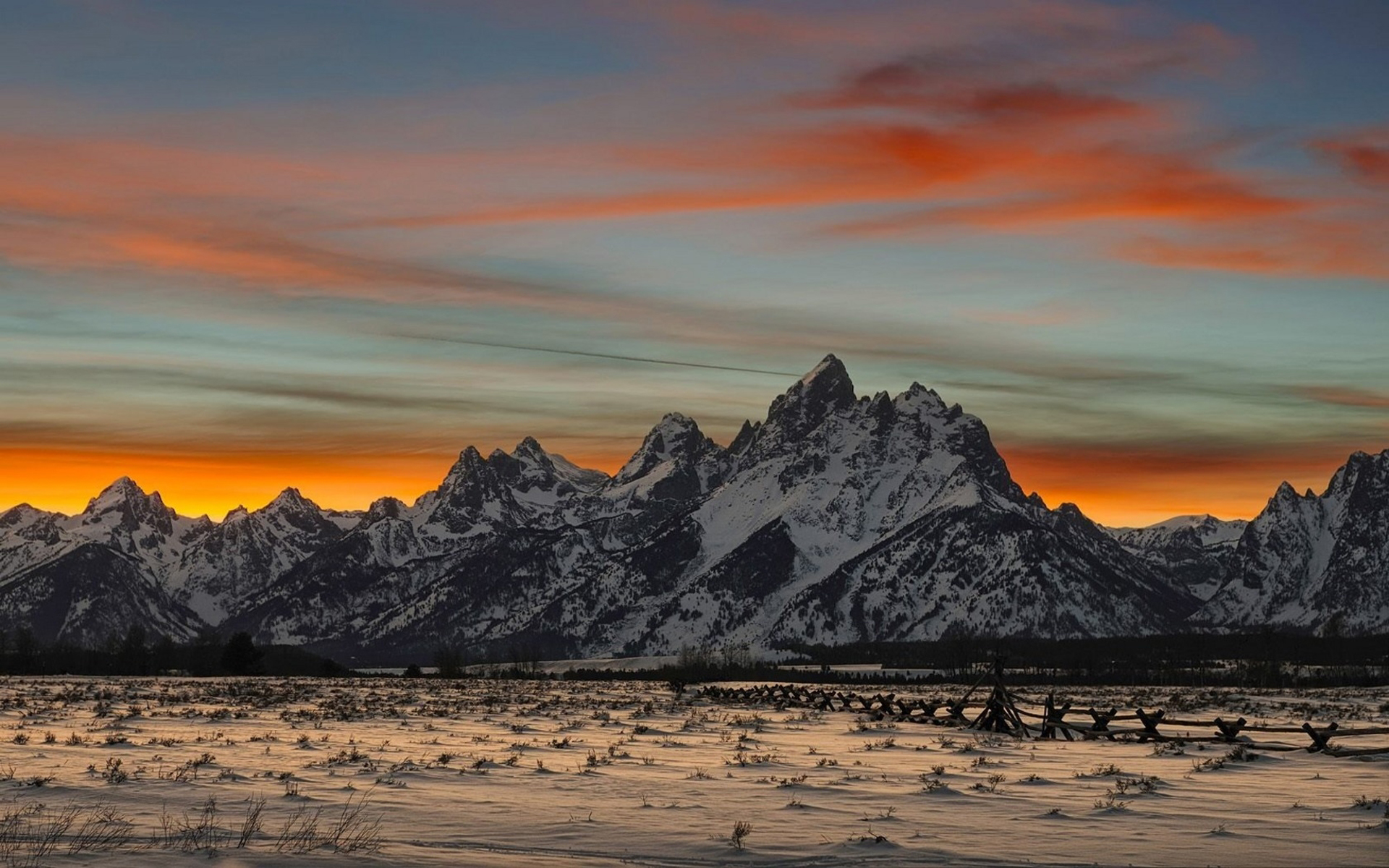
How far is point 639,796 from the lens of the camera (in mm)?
24641

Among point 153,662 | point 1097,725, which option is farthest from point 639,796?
point 153,662

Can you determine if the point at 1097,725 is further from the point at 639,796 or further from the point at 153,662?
the point at 153,662

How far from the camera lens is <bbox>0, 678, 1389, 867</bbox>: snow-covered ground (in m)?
18.0

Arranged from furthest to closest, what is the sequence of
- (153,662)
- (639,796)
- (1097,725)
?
(153,662)
(1097,725)
(639,796)

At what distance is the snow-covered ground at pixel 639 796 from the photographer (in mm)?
18016

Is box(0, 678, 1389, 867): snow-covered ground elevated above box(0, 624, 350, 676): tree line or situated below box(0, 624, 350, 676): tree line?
above

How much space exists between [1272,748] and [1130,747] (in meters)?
4.29

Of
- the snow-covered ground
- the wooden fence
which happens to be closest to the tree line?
the wooden fence

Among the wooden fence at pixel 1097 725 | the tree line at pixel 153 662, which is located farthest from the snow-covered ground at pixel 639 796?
the tree line at pixel 153 662

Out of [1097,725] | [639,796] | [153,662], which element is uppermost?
[639,796]

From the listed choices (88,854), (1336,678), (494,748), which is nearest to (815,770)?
(494,748)

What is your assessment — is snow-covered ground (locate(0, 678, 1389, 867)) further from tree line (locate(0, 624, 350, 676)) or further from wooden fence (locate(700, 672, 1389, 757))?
tree line (locate(0, 624, 350, 676))

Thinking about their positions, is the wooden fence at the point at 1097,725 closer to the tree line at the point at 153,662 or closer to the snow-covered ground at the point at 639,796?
the snow-covered ground at the point at 639,796

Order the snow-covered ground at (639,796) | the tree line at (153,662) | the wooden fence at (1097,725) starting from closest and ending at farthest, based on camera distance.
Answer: the snow-covered ground at (639,796)
the wooden fence at (1097,725)
the tree line at (153,662)
